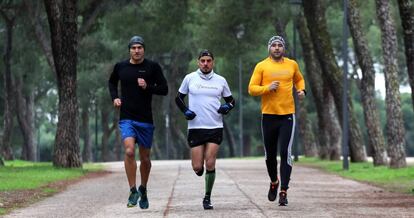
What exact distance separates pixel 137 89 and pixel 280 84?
6.34 feet

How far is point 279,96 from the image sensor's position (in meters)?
14.0

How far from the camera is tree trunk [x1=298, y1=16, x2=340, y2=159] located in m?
40.4

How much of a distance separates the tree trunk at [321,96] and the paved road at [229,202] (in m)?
18.5

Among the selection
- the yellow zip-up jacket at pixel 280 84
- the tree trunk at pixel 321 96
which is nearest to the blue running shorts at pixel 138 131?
the yellow zip-up jacket at pixel 280 84

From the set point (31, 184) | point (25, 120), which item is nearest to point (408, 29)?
point (31, 184)

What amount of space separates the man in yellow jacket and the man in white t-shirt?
592 mm

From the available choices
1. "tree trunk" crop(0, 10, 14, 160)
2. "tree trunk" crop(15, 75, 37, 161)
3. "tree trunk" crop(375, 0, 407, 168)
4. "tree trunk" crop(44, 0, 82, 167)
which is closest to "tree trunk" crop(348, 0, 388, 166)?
"tree trunk" crop(375, 0, 407, 168)

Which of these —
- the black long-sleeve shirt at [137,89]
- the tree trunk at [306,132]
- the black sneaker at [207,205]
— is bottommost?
the black sneaker at [207,205]

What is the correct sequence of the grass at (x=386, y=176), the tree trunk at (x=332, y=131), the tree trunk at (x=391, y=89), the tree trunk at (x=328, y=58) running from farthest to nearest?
the tree trunk at (x=332, y=131)
the tree trunk at (x=328, y=58)
the tree trunk at (x=391, y=89)
the grass at (x=386, y=176)

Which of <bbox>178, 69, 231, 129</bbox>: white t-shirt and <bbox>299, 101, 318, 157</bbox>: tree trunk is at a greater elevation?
<bbox>299, 101, 318, 157</bbox>: tree trunk

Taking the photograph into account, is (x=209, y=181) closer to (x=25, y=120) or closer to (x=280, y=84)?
(x=280, y=84)

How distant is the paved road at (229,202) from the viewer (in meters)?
13.3

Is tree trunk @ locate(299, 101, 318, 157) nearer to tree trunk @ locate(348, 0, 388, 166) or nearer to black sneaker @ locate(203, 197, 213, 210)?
tree trunk @ locate(348, 0, 388, 166)

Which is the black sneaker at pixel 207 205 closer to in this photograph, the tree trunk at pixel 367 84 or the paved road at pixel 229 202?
the paved road at pixel 229 202
